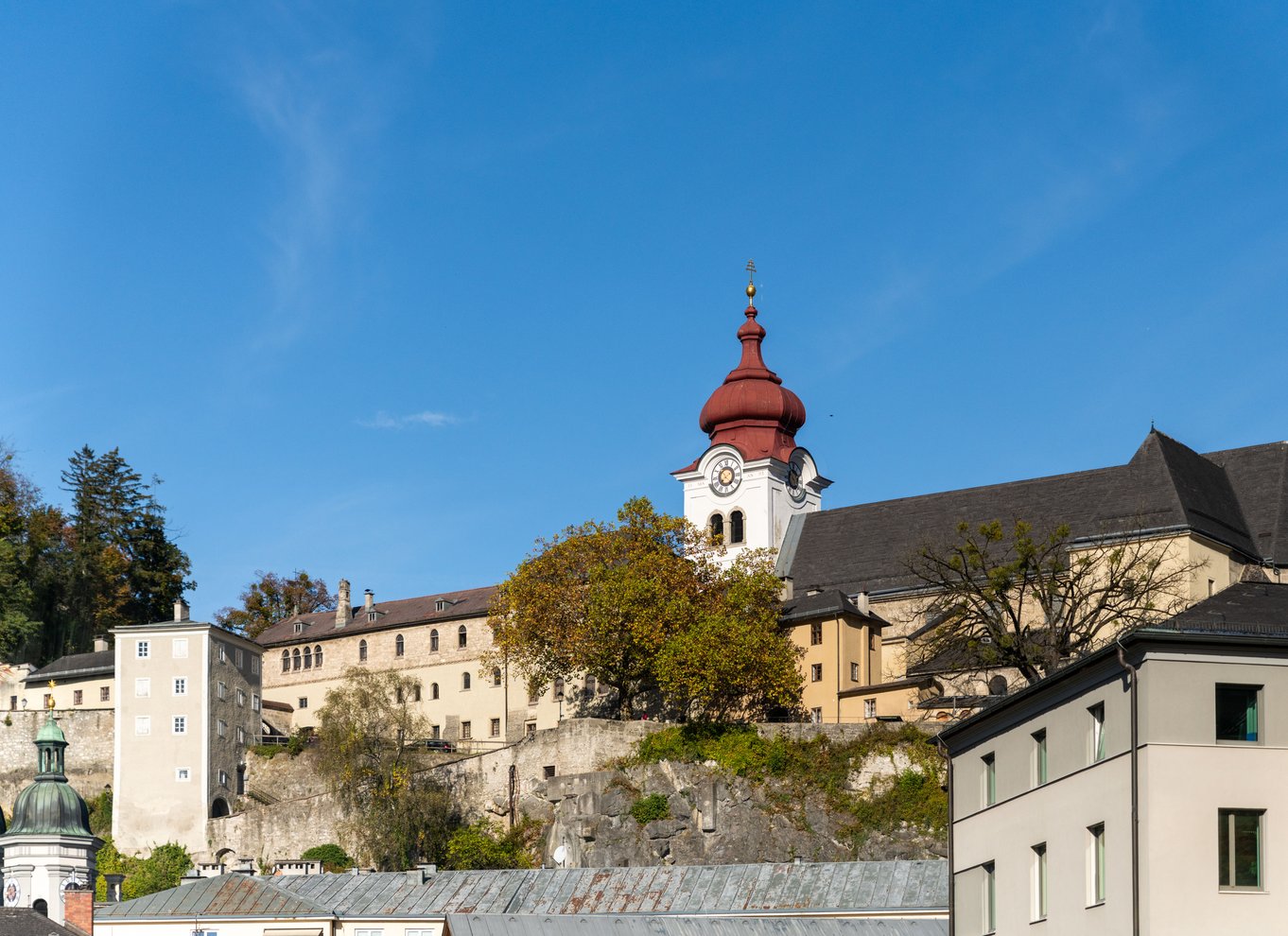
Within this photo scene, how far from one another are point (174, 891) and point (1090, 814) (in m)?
36.2

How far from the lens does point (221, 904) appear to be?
219ft

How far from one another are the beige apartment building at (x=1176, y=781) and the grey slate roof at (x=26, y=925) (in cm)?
3314

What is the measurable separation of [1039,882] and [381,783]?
46343mm

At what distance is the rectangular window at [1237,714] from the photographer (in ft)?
124

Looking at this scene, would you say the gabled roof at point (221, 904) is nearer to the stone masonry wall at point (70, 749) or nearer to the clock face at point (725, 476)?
the stone masonry wall at point (70, 749)

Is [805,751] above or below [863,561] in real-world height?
below

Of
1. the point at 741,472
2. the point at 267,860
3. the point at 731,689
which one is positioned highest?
the point at 741,472

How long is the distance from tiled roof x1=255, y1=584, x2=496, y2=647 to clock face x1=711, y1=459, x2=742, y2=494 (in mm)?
11457

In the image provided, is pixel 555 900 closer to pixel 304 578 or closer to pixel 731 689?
pixel 731 689

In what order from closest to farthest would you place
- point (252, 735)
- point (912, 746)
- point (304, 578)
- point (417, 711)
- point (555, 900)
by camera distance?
point (555, 900) → point (912, 746) → point (252, 735) → point (417, 711) → point (304, 578)

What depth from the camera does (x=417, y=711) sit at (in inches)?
4129

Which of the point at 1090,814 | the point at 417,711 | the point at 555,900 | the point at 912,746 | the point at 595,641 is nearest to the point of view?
the point at 1090,814

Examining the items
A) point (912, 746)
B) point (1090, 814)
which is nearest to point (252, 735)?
point (912, 746)

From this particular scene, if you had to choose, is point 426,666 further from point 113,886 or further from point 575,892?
point 575,892
